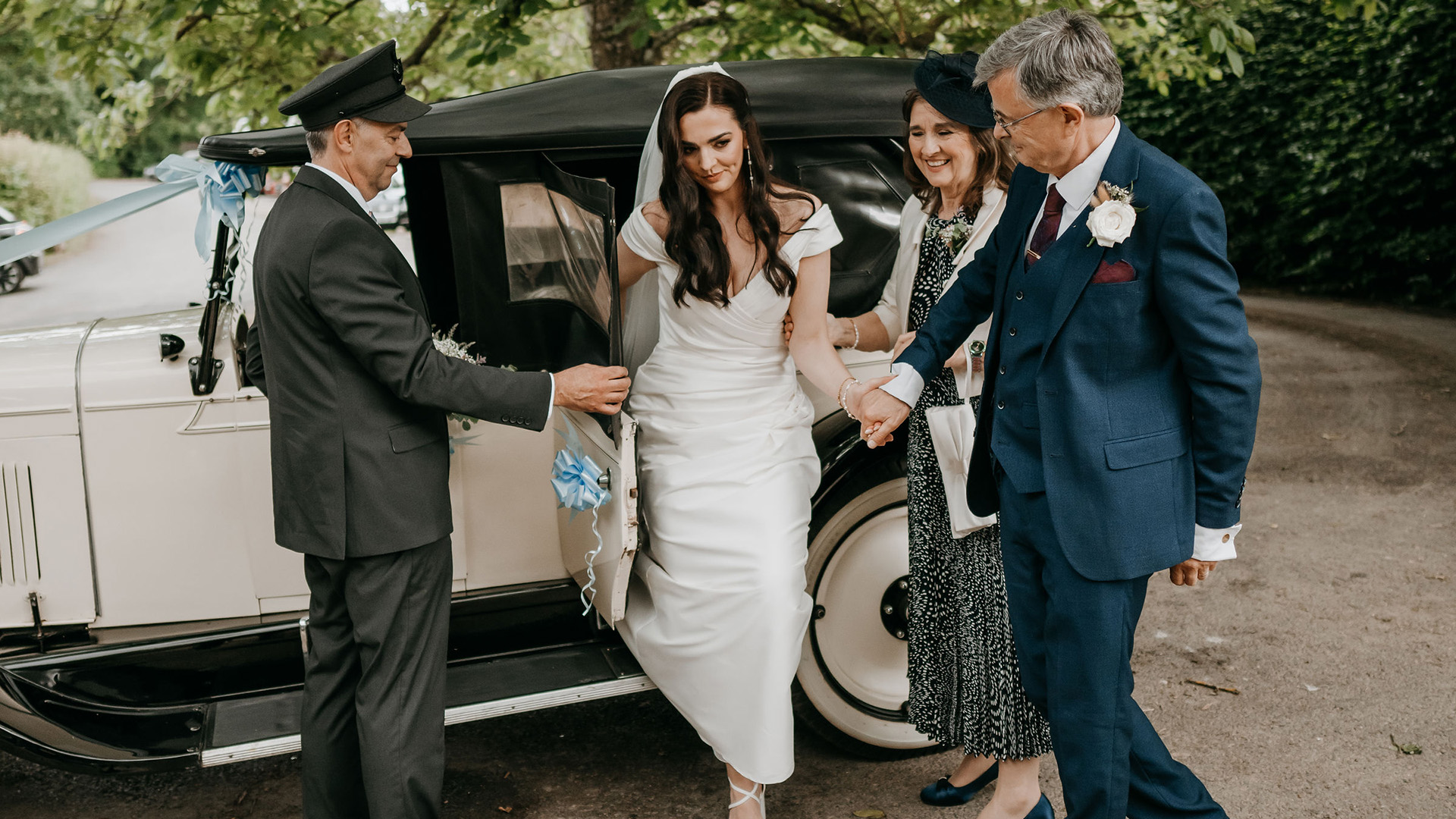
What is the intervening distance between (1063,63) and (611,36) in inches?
190

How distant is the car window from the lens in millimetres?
2990

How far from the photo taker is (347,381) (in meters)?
2.61

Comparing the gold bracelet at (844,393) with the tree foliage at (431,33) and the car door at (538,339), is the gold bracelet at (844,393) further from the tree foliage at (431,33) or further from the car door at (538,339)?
the tree foliage at (431,33)

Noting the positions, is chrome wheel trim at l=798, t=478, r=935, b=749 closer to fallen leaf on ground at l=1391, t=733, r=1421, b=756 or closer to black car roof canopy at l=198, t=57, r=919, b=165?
black car roof canopy at l=198, t=57, r=919, b=165

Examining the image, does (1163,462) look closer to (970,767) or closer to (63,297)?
(970,767)

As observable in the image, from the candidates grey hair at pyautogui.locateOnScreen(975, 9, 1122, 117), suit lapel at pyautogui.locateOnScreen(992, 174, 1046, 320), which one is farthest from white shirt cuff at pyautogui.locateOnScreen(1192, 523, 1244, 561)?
grey hair at pyautogui.locateOnScreen(975, 9, 1122, 117)

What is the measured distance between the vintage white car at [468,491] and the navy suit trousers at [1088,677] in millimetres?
902

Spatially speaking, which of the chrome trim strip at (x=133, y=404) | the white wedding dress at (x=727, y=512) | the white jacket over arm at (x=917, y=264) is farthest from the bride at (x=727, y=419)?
the chrome trim strip at (x=133, y=404)

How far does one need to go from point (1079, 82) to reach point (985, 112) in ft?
2.75

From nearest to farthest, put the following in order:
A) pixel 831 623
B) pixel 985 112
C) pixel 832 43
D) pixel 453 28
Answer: pixel 985 112, pixel 831 623, pixel 453 28, pixel 832 43

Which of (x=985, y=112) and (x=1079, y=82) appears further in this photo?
(x=985, y=112)

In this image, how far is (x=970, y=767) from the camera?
131 inches

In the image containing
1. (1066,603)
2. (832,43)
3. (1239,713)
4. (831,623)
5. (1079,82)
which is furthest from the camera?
(832,43)

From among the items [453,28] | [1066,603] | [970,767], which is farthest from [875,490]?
[453,28]
